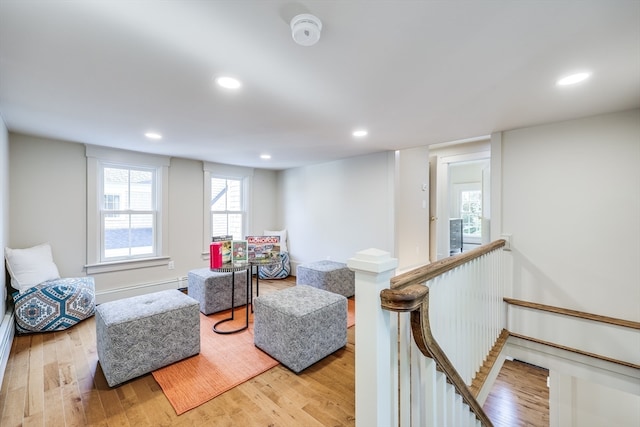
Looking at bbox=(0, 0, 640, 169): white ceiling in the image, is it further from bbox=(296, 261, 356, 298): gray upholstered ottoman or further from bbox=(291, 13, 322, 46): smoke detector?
bbox=(296, 261, 356, 298): gray upholstered ottoman

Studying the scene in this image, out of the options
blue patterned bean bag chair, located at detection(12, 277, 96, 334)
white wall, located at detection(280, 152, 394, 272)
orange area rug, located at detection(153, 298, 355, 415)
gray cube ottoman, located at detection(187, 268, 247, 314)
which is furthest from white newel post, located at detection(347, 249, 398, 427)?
blue patterned bean bag chair, located at detection(12, 277, 96, 334)

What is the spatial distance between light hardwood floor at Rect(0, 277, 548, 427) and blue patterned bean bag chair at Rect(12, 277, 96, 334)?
0.50 metres

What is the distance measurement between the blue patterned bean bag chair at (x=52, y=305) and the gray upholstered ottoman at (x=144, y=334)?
1.24 metres

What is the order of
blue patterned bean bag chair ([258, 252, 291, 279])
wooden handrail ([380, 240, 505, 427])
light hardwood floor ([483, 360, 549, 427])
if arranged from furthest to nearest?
1. blue patterned bean bag chair ([258, 252, 291, 279])
2. light hardwood floor ([483, 360, 549, 427])
3. wooden handrail ([380, 240, 505, 427])

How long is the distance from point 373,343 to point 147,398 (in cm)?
191

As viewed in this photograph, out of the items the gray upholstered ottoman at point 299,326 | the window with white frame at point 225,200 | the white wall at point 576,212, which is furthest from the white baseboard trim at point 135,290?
the white wall at point 576,212

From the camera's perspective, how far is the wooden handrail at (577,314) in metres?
2.39

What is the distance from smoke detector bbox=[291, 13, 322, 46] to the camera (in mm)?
1222

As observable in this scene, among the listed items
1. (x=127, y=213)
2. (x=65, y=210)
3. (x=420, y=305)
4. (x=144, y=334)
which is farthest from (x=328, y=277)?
(x=65, y=210)

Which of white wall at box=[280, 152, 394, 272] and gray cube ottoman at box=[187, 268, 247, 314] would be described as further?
white wall at box=[280, 152, 394, 272]

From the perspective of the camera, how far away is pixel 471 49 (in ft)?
4.88

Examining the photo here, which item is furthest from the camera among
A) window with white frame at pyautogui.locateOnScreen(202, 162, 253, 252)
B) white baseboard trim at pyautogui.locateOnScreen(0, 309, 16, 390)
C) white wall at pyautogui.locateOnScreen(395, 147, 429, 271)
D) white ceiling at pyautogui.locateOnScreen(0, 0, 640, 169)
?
window with white frame at pyautogui.locateOnScreen(202, 162, 253, 252)

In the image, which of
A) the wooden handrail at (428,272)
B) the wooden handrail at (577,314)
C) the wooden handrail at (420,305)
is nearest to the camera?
the wooden handrail at (420,305)

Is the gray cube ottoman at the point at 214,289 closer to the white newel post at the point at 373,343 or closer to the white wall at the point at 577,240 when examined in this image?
the white newel post at the point at 373,343
